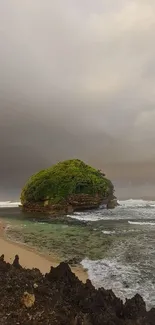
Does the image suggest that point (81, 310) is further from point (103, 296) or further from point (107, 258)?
point (107, 258)

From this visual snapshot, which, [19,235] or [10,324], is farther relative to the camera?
[19,235]

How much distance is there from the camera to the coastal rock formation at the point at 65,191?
58031 mm

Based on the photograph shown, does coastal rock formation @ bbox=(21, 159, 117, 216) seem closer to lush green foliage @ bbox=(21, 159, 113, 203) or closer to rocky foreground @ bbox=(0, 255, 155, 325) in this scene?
lush green foliage @ bbox=(21, 159, 113, 203)

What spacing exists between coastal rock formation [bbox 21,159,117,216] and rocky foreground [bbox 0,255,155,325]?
46.3 metres

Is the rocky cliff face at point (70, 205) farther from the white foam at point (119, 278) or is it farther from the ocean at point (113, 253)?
the white foam at point (119, 278)

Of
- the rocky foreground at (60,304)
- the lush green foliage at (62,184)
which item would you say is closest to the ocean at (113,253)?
the rocky foreground at (60,304)

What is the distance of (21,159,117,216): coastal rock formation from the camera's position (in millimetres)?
58031

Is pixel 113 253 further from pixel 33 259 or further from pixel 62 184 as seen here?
pixel 62 184

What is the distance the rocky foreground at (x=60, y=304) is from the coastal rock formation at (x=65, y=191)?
46.3 metres

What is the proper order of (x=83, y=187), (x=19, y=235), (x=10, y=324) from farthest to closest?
(x=83, y=187), (x=19, y=235), (x=10, y=324)

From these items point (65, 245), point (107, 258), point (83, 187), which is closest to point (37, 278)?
point (107, 258)

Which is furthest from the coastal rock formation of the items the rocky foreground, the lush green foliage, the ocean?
the rocky foreground

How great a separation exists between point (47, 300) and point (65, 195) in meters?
50.7

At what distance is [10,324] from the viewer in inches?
260
